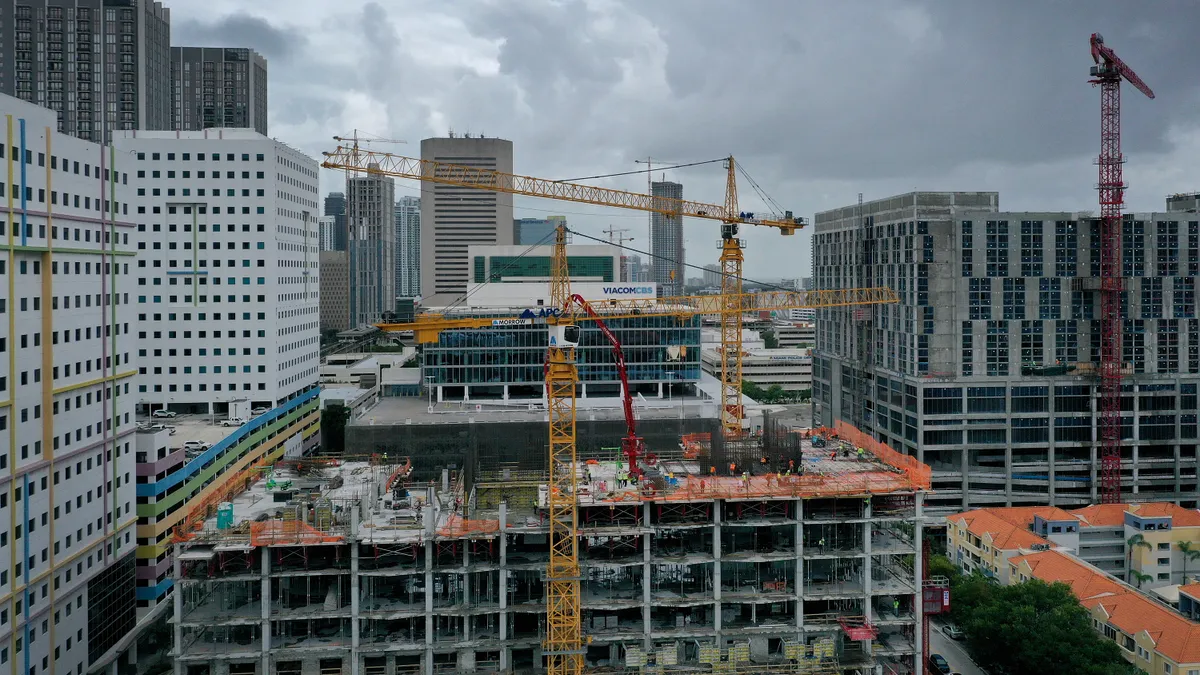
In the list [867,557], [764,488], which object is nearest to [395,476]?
[764,488]

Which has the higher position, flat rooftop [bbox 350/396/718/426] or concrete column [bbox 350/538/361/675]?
flat rooftop [bbox 350/396/718/426]

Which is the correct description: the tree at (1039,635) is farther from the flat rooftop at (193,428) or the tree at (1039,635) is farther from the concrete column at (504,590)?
the flat rooftop at (193,428)

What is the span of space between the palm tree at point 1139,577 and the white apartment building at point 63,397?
5626 cm

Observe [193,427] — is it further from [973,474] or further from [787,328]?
[787,328]

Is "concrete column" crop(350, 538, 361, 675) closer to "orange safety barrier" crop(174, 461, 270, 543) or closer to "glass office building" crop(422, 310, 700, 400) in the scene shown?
"orange safety barrier" crop(174, 461, 270, 543)

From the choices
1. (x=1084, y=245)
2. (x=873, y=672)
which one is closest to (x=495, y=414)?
(x=873, y=672)

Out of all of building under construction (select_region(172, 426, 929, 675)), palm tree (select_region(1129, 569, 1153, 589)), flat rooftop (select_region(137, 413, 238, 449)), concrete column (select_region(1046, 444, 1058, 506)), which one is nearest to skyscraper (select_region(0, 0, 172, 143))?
flat rooftop (select_region(137, 413, 238, 449))

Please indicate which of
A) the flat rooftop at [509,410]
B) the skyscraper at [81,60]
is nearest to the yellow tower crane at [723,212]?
the flat rooftop at [509,410]

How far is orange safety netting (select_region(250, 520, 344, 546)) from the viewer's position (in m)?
37.0

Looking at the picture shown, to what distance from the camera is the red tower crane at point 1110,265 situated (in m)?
69.2

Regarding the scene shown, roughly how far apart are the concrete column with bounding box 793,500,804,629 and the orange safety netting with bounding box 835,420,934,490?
500cm

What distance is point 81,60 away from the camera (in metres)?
117

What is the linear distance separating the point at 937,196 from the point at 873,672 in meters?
41.5

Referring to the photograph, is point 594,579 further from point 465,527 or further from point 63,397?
point 63,397
